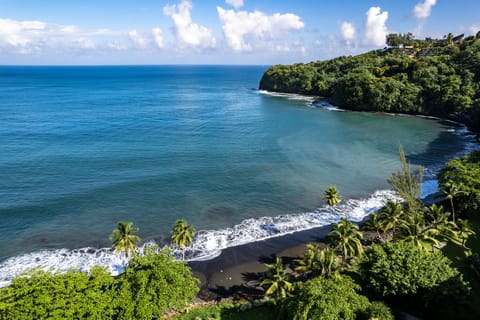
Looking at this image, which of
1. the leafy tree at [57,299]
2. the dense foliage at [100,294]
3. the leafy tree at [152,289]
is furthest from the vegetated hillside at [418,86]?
the leafy tree at [57,299]

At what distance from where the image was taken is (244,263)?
33.5 metres

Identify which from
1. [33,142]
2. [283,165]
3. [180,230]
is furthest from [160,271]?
[33,142]

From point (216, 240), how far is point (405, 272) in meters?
21.9

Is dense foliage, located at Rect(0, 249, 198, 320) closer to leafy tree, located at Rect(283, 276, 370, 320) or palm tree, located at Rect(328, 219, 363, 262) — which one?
leafy tree, located at Rect(283, 276, 370, 320)

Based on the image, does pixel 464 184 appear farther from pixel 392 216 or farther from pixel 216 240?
pixel 216 240

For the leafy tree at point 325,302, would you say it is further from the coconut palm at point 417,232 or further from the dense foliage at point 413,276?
the coconut palm at point 417,232

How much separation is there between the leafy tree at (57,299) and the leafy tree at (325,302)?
13542 mm

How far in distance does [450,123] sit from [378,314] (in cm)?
9823

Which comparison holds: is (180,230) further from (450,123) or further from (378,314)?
(450,123)

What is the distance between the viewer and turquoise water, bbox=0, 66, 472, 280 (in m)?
42.0

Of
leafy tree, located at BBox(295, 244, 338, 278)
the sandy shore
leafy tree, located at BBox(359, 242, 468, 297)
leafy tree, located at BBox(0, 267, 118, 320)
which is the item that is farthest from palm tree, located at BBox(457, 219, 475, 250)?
leafy tree, located at BBox(0, 267, 118, 320)

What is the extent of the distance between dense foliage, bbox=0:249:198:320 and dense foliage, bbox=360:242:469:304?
15.8 m

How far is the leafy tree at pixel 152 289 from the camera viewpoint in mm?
21828

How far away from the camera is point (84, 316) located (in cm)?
2072
